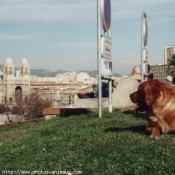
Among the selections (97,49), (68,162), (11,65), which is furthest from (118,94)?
(11,65)

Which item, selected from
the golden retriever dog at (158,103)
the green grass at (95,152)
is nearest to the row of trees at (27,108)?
the green grass at (95,152)

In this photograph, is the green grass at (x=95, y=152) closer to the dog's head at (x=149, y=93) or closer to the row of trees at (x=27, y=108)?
the dog's head at (x=149, y=93)

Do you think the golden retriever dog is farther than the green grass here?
Yes

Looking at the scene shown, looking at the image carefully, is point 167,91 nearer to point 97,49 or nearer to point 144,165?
point 144,165

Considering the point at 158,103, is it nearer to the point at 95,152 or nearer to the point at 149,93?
the point at 149,93

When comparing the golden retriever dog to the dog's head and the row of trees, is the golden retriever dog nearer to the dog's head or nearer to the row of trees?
the dog's head

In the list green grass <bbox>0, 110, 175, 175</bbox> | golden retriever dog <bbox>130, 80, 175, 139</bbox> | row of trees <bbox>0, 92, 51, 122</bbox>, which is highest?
golden retriever dog <bbox>130, 80, 175, 139</bbox>

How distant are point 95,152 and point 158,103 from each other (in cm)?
88

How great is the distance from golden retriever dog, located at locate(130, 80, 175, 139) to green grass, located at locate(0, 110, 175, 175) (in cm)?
15

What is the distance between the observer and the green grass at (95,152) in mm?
3799

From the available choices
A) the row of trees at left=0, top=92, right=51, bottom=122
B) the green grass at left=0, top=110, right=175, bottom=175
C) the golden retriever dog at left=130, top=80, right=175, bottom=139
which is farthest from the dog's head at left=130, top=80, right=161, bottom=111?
the row of trees at left=0, top=92, right=51, bottom=122

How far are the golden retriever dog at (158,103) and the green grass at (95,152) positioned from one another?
15 centimetres

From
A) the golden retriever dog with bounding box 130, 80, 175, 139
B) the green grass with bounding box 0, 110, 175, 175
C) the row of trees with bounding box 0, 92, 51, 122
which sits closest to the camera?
the green grass with bounding box 0, 110, 175, 175

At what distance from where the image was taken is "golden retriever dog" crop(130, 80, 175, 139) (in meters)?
4.67
